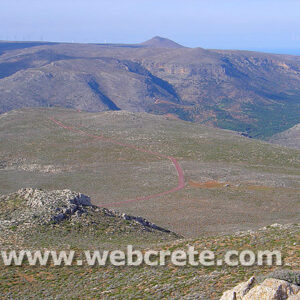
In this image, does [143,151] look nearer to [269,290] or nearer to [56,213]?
[56,213]

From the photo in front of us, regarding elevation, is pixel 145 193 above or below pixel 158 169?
below

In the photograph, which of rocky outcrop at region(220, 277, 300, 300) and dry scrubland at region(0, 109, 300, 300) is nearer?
rocky outcrop at region(220, 277, 300, 300)

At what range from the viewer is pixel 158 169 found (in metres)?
46.9

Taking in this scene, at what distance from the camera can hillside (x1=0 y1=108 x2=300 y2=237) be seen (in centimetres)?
3338

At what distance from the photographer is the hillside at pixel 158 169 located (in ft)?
109

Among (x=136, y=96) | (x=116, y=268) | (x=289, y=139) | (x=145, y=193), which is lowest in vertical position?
(x=289, y=139)

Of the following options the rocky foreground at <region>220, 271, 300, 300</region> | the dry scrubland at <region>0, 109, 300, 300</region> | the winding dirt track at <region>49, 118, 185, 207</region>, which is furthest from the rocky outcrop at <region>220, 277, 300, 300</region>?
the winding dirt track at <region>49, 118, 185, 207</region>

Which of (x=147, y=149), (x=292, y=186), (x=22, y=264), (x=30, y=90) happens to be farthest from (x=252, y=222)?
(x=30, y=90)

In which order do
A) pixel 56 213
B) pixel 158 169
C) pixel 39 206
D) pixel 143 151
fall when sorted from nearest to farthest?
pixel 56 213, pixel 39 206, pixel 158 169, pixel 143 151

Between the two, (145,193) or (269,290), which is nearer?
(269,290)

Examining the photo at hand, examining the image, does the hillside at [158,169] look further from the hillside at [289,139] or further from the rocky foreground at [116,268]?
the hillside at [289,139]

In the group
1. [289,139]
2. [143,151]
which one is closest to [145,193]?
[143,151]

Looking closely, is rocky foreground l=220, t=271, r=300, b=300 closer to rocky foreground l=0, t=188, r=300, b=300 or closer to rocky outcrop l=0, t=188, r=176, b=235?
rocky foreground l=0, t=188, r=300, b=300

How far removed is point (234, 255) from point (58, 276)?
7.57m
